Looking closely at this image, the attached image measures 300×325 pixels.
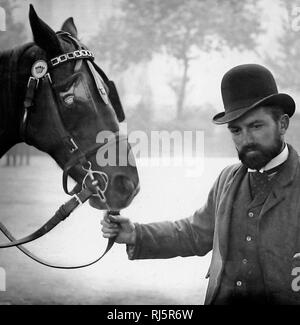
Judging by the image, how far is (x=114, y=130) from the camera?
1.61m

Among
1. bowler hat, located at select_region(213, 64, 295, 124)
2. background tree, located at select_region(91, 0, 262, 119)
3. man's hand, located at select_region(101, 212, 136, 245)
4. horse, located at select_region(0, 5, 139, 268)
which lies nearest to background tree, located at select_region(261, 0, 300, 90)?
background tree, located at select_region(91, 0, 262, 119)

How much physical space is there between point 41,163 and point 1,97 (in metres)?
0.49

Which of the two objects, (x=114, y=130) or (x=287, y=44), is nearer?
(x=114, y=130)

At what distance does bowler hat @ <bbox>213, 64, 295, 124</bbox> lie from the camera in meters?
1.53

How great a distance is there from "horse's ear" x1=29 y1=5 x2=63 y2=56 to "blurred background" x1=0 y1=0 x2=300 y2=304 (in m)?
0.48

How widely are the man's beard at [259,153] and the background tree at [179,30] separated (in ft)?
2.10

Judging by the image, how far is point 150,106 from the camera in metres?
2.10

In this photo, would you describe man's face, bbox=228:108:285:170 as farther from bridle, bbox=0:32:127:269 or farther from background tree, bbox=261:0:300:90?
background tree, bbox=261:0:300:90

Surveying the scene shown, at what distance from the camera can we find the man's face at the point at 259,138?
5.00 feet

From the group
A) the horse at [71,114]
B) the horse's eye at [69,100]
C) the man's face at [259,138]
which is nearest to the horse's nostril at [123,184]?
the horse at [71,114]

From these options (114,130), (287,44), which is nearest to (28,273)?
(114,130)

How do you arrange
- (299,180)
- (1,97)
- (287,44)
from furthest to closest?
(287,44), (1,97), (299,180)

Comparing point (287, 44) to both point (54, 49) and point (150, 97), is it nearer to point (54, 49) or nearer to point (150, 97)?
point (150, 97)

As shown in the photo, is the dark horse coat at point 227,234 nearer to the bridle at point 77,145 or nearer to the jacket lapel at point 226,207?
the jacket lapel at point 226,207
